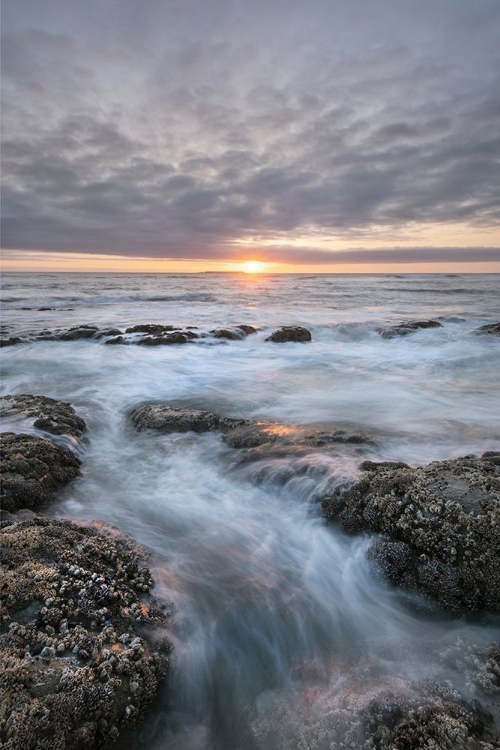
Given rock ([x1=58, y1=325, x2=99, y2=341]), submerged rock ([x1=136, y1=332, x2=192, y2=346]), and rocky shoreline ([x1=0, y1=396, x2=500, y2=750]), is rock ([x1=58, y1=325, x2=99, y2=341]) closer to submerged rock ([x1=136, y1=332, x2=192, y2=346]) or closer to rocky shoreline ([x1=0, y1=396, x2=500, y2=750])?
submerged rock ([x1=136, y1=332, x2=192, y2=346])

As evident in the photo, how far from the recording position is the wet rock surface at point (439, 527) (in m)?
3.27

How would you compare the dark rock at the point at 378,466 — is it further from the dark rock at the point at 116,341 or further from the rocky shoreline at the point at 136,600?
the dark rock at the point at 116,341

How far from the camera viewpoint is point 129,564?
136 inches

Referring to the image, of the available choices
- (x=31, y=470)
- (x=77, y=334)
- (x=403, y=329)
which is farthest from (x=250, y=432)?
(x=403, y=329)

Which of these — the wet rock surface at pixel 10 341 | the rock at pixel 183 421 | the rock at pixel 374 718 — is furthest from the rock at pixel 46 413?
the wet rock surface at pixel 10 341

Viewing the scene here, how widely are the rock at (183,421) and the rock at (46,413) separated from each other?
41.6 inches

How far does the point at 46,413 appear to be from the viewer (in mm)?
6754

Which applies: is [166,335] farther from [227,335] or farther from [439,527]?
[439,527]

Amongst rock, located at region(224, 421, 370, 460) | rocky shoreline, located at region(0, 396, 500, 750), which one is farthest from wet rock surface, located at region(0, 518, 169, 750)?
rock, located at region(224, 421, 370, 460)

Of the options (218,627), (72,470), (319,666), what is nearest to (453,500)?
(319,666)

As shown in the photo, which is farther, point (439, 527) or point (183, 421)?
point (183, 421)

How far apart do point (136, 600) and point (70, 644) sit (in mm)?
663

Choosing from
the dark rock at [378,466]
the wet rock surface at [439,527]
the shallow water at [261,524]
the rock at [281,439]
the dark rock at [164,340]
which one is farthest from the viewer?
the dark rock at [164,340]

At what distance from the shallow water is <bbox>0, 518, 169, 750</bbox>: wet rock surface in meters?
0.26
